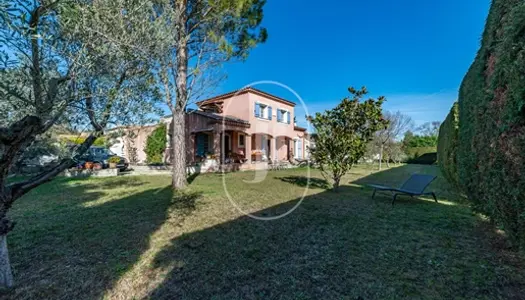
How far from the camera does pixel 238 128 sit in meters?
18.2

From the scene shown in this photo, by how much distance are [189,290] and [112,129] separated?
3203 mm

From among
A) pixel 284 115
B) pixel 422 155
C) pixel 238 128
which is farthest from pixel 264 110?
pixel 422 155

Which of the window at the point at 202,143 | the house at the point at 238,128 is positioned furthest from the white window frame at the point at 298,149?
the window at the point at 202,143

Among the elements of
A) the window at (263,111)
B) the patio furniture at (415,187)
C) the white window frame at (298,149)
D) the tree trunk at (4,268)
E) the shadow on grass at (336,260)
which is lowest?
the shadow on grass at (336,260)

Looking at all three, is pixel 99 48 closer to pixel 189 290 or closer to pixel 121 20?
pixel 121 20

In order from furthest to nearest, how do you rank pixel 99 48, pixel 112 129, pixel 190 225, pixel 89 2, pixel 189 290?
pixel 190 225 → pixel 112 129 → pixel 89 2 → pixel 99 48 → pixel 189 290

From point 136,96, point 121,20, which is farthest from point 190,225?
point 121,20

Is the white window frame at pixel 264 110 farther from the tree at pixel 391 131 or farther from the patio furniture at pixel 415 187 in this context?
the patio furniture at pixel 415 187

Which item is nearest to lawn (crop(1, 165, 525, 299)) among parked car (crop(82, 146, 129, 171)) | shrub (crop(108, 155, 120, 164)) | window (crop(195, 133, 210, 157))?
shrub (crop(108, 155, 120, 164))

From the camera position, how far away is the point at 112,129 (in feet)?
13.5

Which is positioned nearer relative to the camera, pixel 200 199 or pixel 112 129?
pixel 112 129

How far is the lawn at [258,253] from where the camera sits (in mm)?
2752

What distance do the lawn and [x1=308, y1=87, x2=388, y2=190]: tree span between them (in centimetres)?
263

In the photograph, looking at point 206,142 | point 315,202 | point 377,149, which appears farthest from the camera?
point 377,149
